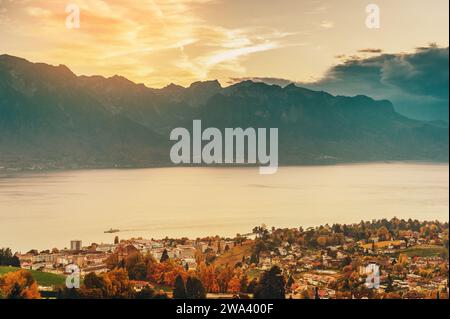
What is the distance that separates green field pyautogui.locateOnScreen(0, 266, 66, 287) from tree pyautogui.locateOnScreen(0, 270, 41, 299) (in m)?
0.12

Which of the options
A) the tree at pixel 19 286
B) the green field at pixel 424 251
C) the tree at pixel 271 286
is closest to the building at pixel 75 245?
the tree at pixel 19 286

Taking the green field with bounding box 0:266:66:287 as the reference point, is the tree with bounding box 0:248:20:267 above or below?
above

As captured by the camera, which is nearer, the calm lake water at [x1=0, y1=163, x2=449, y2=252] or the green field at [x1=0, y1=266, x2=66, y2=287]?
the green field at [x1=0, y1=266, x2=66, y2=287]

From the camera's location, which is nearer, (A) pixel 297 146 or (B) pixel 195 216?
(B) pixel 195 216

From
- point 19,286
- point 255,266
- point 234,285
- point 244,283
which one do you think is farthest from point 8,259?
point 255,266

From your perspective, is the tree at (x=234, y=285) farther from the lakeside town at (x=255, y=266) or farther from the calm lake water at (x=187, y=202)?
the calm lake water at (x=187, y=202)

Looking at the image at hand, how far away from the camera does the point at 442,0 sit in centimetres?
801

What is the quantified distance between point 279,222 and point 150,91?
301 centimetres

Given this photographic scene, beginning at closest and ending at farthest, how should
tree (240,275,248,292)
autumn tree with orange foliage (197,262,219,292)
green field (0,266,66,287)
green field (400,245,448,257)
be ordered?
green field (0,266,66,287) → tree (240,275,248,292) → autumn tree with orange foliage (197,262,219,292) → green field (400,245,448,257)

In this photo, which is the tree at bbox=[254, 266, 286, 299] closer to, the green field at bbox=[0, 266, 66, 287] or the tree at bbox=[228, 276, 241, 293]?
the tree at bbox=[228, 276, 241, 293]

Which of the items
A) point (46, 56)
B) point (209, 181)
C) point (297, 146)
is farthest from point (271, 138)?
point (46, 56)

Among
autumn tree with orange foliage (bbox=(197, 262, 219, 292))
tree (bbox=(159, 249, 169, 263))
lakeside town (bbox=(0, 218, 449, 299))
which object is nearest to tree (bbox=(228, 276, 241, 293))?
lakeside town (bbox=(0, 218, 449, 299))

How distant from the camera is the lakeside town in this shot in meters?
7.27

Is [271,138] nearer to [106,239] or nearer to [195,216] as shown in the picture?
[195,216]
